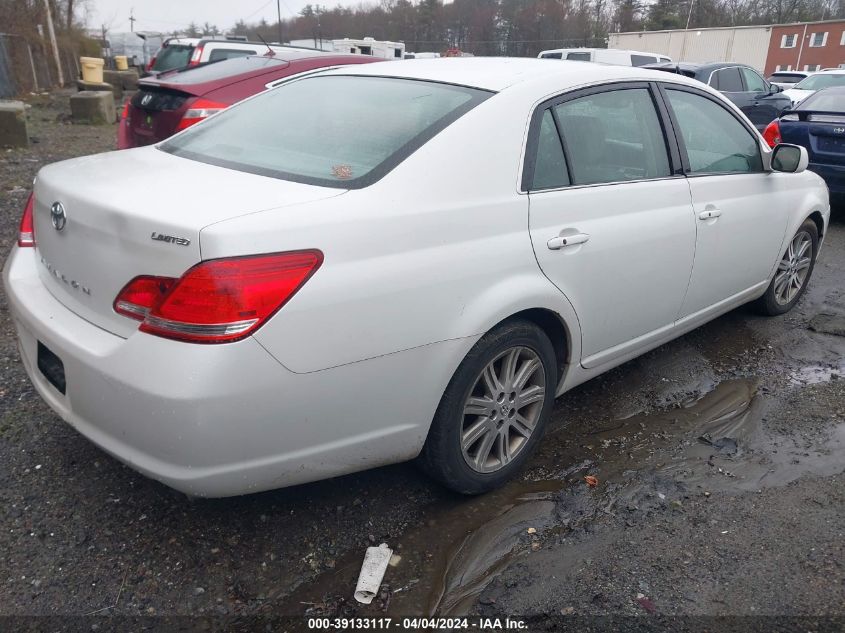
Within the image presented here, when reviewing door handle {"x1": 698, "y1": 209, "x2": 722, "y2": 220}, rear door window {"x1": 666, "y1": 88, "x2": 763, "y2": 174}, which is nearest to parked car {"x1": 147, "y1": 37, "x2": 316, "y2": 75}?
rear door window {"x1": 666, "y1": 88, "x2": 763, "y2": 174}

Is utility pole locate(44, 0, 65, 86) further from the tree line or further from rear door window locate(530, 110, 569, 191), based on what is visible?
the tree line

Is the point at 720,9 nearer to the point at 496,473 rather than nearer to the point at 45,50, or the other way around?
the point at 45,50

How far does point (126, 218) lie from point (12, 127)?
9534 millimetres

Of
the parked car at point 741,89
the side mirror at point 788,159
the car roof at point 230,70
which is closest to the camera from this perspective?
the side mirror at point 788,159

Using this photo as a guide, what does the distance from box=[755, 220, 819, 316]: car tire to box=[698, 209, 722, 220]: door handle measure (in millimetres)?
1203

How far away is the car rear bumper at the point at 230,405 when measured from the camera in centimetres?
198

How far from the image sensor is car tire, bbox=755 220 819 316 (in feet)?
15.6

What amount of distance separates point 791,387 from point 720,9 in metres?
69.5

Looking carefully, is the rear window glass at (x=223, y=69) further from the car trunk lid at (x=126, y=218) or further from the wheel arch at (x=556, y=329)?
the wheel arch at (x=556, y=329)

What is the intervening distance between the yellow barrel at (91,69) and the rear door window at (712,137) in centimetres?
2082

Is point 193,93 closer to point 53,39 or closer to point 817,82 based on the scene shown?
point 817,82

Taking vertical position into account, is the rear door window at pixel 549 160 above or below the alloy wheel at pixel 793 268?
above

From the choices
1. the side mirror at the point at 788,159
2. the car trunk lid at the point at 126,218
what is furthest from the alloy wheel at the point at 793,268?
the car trunk lid at the point at 126,218

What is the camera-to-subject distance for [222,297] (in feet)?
6.41
